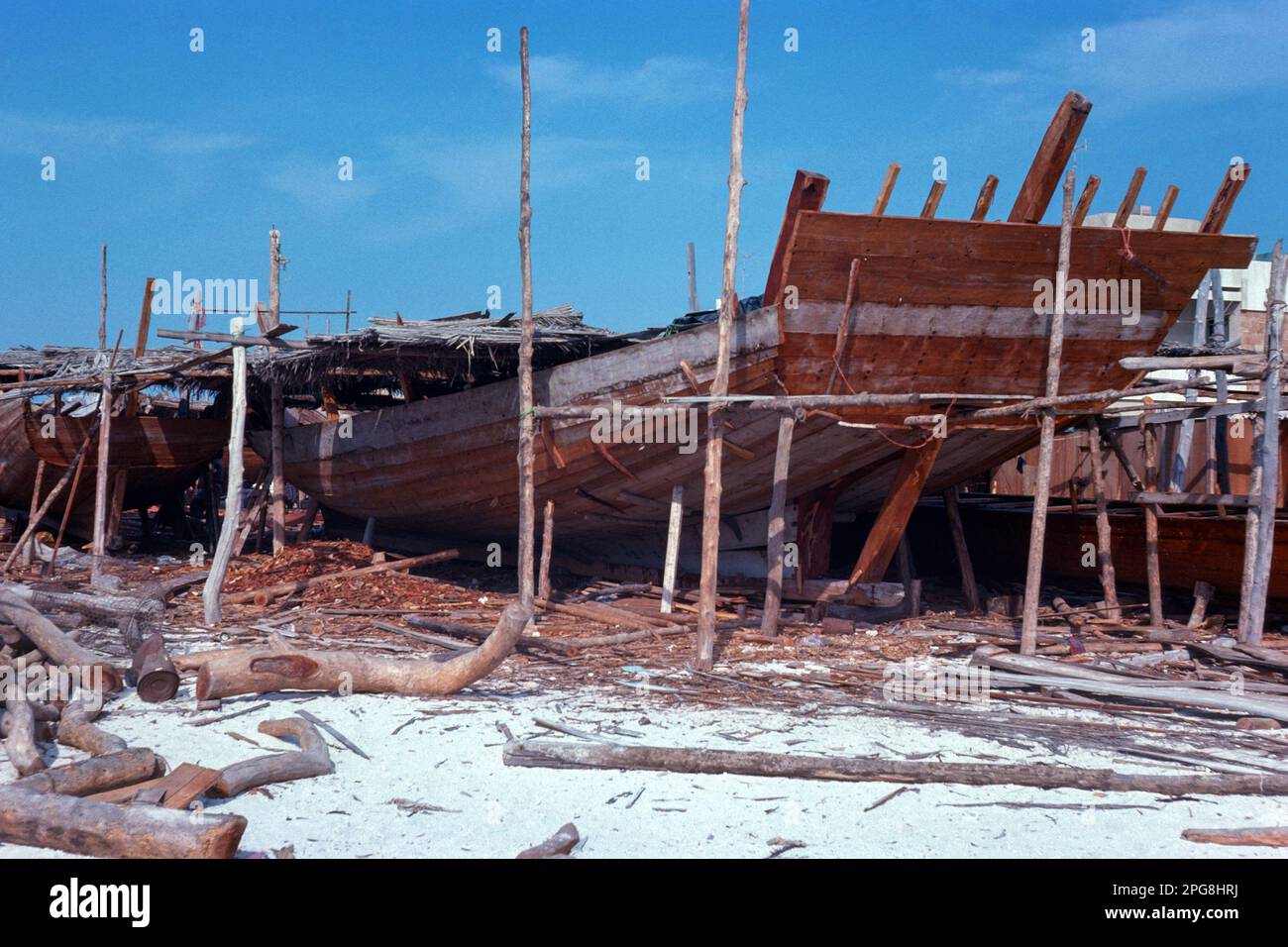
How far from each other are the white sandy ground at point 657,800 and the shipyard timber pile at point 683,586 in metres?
0.03

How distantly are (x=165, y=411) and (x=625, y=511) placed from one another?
330 inches

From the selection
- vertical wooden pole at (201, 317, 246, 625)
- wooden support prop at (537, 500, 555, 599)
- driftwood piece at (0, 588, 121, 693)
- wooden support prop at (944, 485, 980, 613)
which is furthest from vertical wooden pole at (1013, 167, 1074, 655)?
vertical wooden pole at (201, 317, 246, 625)

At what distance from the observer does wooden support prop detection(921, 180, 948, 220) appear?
766cm

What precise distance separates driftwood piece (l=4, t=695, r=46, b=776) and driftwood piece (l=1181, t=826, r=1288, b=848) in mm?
5288

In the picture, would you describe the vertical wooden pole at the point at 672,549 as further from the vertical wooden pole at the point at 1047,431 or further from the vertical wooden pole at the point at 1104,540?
the vertical wooden pole at the point at 1104,540

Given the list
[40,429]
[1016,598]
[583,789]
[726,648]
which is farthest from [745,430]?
[40,429]

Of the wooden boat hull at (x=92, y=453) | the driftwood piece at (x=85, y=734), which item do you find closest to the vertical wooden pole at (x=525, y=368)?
the driftwood piece at (x=85, y=734)

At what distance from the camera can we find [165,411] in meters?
15.5

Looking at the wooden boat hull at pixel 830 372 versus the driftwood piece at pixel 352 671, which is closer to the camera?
the driftwood piece at pixel 352 671

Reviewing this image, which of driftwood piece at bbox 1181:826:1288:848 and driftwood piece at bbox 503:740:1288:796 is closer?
driftwood piece at bbox 1181:826:1288:848

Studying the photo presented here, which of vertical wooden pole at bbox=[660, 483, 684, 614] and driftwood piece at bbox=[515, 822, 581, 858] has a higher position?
vertical wooden pole at bbox=[660, 483, 684, 614]

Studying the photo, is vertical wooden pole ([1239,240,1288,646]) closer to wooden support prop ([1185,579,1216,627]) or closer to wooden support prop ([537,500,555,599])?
wooden support prop ([1185,579,1216,627])

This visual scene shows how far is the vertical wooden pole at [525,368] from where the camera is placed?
8672mm

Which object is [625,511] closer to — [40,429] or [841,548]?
[841,548]
